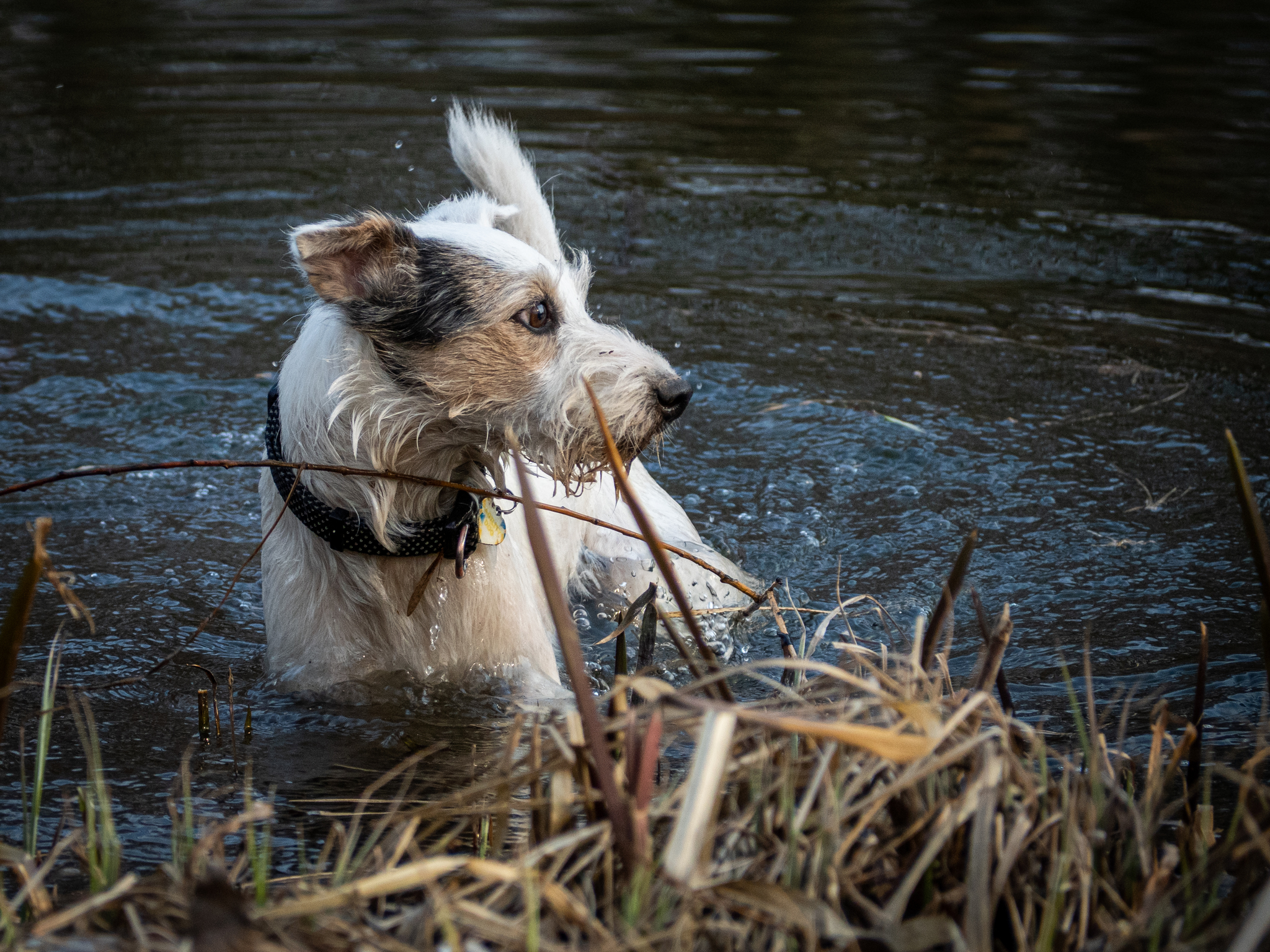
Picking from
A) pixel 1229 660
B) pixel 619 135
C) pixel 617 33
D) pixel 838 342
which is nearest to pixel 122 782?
pixel 1229 660

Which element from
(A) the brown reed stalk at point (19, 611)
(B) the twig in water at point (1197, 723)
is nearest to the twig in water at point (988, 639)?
(B) the twig in water at point (1197, 723)

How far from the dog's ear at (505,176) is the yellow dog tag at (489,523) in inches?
37.0

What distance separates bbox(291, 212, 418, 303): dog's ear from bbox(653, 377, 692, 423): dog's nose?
73 cm

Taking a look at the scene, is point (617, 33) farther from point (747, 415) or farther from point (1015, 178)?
point (747, 415)

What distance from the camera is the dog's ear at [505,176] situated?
158 inches

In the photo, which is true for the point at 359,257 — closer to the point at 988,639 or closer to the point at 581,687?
the point at 581,687

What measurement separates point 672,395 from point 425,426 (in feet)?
2.21

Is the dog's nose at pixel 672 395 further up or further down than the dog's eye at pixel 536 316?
further down

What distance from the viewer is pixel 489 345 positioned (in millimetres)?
3285

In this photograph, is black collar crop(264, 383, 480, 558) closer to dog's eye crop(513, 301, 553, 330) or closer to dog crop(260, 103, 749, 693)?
dog crop(260, 103, 749, 693)

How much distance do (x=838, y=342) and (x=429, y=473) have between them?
4.17 m

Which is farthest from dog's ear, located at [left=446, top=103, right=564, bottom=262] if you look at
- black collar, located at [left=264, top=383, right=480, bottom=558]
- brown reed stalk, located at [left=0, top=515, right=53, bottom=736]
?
brown reed stalk, located at [left=0, top=515, right=53, bottom=736]

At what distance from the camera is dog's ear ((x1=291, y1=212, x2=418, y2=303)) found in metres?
3.11

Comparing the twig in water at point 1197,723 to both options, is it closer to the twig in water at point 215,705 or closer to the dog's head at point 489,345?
the dog's head at point 489,345
